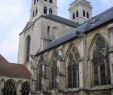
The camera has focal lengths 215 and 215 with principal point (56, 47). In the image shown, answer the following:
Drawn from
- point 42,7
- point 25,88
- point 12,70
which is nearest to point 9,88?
point 25,88

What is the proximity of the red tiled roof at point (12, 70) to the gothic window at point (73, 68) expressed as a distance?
376 inches

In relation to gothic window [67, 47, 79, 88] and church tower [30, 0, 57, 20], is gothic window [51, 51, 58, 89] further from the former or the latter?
church tower [30, 0, 57, 20]

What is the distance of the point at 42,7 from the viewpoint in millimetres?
38938

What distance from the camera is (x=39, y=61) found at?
27.2 meters

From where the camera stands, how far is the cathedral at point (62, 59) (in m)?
17.8

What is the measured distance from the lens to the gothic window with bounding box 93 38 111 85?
1725cm

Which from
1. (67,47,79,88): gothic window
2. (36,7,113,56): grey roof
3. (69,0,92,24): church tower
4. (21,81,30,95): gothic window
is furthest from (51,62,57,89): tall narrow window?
(69,0,92,24): church tower

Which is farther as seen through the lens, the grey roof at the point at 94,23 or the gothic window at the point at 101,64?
the grey roof at the point at 94,23

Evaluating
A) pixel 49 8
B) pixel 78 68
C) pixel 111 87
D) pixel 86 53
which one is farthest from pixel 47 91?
pixel 49 8

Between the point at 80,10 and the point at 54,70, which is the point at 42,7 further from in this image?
the point at 54,70

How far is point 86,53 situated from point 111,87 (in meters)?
4.43

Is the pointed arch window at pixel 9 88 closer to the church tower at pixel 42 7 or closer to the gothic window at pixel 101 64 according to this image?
the gothic window at pixel 101 64

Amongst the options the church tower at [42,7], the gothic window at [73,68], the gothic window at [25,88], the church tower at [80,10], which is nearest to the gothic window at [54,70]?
the gothic window at [73,68]

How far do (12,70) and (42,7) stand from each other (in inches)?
581
